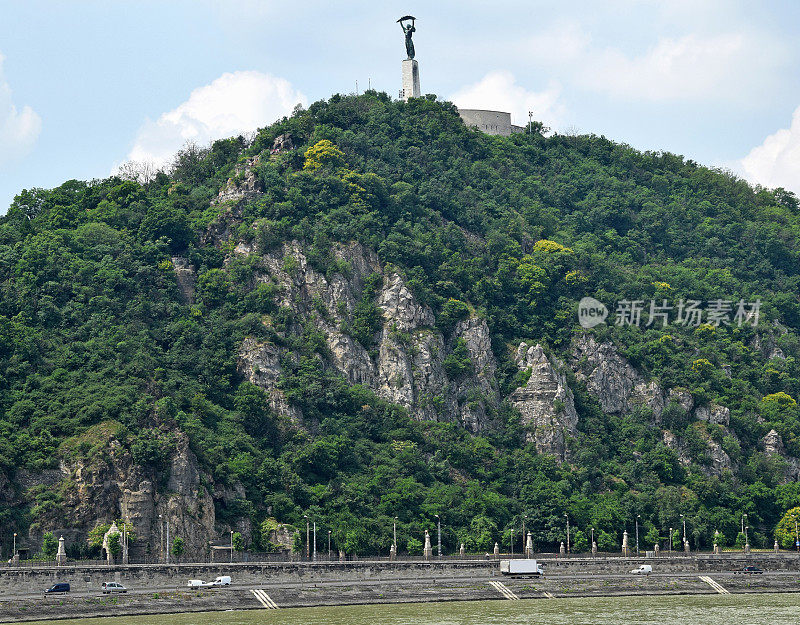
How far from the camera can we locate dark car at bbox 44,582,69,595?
78125mm

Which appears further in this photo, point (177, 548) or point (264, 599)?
point (177, 548)

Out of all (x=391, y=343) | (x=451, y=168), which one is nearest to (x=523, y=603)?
(x=391, y=343)

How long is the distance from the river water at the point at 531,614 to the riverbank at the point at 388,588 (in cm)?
143

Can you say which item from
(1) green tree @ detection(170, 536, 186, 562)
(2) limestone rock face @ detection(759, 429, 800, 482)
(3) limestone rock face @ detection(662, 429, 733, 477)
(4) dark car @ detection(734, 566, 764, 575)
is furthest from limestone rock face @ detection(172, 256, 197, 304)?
(2) limestone rock face @ detection(759, 429, 800, 482)

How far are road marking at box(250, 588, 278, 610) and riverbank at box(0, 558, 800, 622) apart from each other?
66 millimetres

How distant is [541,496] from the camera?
119m

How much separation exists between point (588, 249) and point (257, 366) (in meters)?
47.7

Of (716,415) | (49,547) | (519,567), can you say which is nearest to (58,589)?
(49,547)

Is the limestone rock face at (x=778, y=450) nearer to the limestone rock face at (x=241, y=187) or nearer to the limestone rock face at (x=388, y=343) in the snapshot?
the limestone rock face at (x=388, y=343)

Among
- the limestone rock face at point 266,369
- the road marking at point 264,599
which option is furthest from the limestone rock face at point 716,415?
the road marking at point 264,599

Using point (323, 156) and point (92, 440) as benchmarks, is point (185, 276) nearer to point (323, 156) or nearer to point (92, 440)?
point (323, 156)

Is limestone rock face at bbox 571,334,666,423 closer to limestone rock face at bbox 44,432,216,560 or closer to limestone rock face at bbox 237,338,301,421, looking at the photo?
limestone rock face at bbox 237,338,301,421

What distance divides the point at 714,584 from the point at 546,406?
111 ft

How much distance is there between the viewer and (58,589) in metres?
78.4
